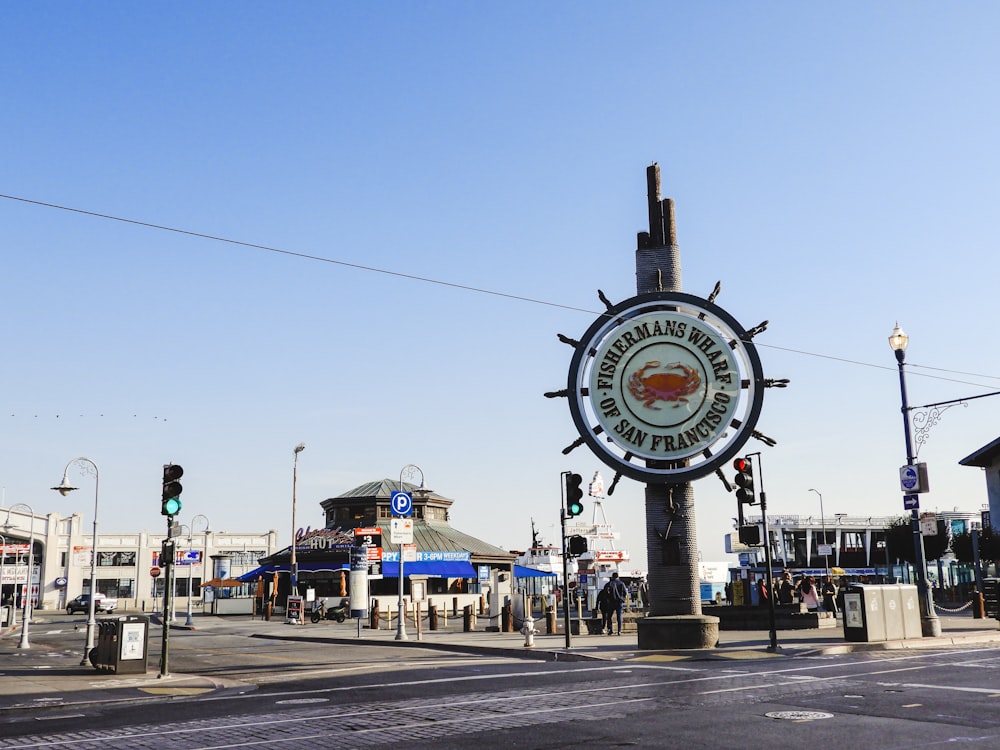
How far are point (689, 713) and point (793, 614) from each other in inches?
849

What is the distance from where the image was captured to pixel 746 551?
145 m

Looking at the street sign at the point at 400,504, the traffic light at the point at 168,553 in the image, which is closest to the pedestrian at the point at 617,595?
the street sign at the point at 400,504

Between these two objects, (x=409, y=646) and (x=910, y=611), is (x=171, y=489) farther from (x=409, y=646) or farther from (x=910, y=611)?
(x=910, y=611)

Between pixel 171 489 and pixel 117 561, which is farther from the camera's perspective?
pixel 117 561

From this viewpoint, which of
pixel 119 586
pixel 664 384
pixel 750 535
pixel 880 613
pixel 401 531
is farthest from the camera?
pixel 119 586

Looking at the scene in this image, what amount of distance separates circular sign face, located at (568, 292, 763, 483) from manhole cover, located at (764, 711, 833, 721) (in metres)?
13.5

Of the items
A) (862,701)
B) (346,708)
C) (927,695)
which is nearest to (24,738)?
(346,708)

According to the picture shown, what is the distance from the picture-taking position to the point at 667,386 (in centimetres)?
2689

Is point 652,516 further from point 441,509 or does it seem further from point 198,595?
point 198,595

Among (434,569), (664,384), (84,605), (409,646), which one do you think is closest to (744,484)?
(664,384)

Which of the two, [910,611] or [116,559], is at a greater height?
[116,559]

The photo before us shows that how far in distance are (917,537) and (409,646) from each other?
51.0ft

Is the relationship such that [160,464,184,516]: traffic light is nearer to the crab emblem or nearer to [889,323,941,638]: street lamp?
the crab emblem

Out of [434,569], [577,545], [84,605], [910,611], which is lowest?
[84,605]
